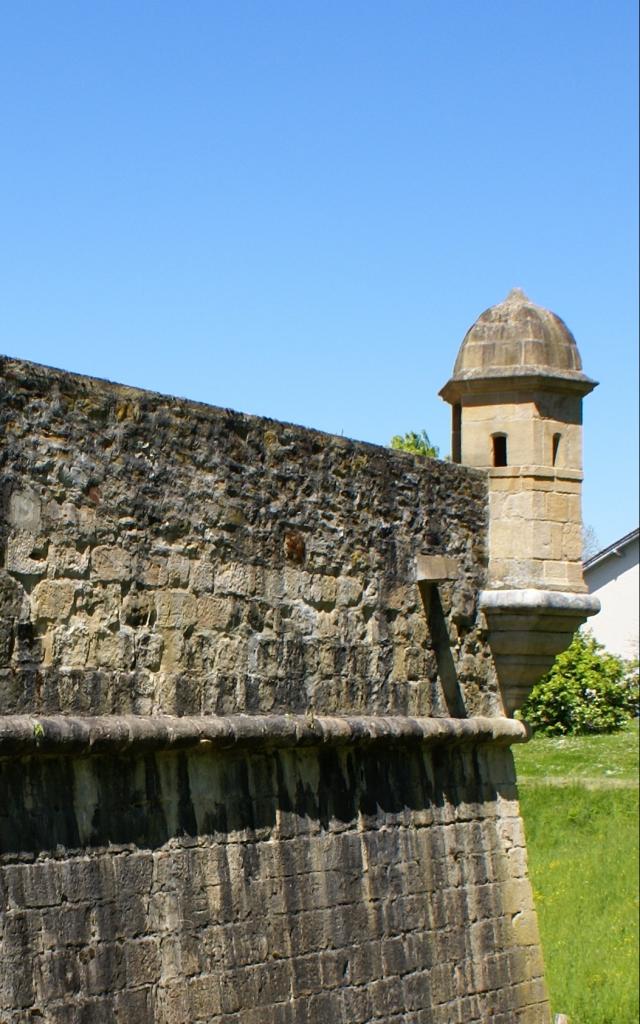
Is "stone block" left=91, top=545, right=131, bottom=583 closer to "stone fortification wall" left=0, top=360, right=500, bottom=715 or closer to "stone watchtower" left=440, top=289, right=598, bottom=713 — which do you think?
"stone fortification wall" left=0, top=360, right=500, bottom=715

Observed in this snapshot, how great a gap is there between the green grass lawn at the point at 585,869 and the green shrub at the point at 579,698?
4.93 feet

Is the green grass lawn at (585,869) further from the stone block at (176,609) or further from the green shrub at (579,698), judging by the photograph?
the stone block at (176,609)

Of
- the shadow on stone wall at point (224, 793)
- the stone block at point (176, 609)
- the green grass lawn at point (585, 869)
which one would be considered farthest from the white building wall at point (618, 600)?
the stone block at point (176, 609)

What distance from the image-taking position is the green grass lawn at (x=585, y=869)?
13.2 m

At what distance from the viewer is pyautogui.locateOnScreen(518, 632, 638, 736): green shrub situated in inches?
888

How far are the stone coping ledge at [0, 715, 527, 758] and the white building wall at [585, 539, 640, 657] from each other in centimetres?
1954

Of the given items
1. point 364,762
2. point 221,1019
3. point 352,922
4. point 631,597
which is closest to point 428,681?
point 364,762

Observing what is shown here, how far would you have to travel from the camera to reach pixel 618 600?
30016 mm

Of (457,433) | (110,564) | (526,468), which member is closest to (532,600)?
(526,468)

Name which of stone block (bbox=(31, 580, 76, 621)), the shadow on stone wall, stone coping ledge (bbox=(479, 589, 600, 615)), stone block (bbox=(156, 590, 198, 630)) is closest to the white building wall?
stone coping ledge (bbox=(479, 589, 600, 615))

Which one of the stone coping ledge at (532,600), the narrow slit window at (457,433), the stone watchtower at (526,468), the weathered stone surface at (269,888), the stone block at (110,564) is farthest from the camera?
the narrow slit window at (457,433)

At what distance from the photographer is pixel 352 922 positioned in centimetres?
871

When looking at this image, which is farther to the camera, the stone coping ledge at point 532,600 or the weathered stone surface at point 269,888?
the stone coping ledge at point 532,600

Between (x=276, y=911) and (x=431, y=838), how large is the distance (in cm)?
155
